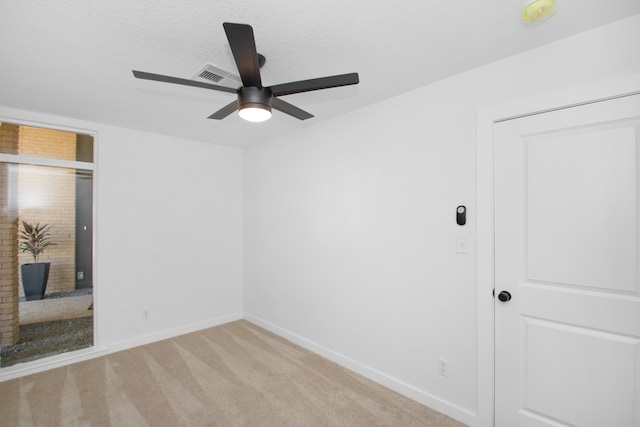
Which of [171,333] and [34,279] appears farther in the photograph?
[171,333]

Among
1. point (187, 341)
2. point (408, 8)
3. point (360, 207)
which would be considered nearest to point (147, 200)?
point (187, 341)

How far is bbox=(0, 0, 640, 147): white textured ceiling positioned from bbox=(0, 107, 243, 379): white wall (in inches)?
42.2

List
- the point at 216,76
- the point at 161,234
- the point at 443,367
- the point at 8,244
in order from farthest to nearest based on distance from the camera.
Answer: the point at 161,234
the point at 8,244
the point at 443,367
the point at 216,76

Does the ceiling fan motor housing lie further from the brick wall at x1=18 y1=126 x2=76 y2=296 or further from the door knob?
the brick wall at x1=18 y1=126 x2=76 y2=296

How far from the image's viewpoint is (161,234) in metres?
3.72

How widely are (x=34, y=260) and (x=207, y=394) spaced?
7.71 feet

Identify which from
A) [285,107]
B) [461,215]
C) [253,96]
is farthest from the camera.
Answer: [461,215]

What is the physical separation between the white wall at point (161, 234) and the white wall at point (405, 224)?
106 centimetres

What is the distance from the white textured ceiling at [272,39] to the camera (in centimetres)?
148

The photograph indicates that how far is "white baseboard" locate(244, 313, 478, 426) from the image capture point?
7.00 feet

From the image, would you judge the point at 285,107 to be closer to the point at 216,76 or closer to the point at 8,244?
the point at 216,76

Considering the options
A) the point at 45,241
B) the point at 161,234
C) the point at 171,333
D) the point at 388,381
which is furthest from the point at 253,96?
the point at 171,333

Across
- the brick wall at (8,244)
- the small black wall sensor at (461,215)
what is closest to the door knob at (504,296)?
the small black wall sensor at (461,215)

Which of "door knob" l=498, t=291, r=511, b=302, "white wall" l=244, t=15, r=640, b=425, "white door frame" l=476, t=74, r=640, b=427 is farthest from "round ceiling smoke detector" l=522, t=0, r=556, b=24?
"door knob" l=498, t=291, r=511, b=302
